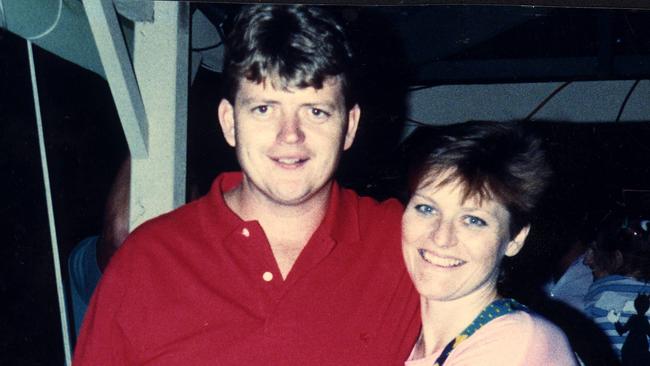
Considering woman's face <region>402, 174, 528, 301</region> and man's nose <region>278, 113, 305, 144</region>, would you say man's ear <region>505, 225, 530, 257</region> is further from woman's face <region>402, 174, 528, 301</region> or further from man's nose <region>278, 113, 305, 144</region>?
man's nose <region>278, 113, 305, 144</region>

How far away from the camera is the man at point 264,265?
66cm

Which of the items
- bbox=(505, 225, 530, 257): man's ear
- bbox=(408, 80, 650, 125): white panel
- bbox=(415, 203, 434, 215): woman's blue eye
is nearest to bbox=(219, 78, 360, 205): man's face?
bbox=(415, 203, 434, 215): woman's blue eye

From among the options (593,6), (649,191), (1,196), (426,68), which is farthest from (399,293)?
(649,191)

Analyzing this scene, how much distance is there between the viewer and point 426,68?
124 centimetres

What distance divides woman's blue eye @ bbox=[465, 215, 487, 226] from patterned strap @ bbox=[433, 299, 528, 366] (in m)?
0.09

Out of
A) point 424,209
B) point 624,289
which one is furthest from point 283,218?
point 624,289

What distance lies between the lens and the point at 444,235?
0.69 m

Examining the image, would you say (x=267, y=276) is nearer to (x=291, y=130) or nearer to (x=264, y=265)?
(x=264, y=265)

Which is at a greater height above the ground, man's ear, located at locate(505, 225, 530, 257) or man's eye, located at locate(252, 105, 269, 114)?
man's eye, located at locate(252, 105, 269, 114)

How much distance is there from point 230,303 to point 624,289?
973 mm

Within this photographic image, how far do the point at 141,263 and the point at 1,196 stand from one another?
23.2 inches

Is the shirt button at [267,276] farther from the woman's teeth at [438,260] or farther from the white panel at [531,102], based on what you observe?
the white panel at [531,102]

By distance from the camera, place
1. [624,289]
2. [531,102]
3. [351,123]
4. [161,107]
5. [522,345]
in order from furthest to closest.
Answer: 1. [531,102]
2. [624,289]
3. [161,107]
4. [351,123]
5. [522,345]

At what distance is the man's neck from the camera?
726mm
